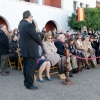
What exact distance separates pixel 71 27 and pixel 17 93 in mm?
18399

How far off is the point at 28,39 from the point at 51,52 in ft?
5.31

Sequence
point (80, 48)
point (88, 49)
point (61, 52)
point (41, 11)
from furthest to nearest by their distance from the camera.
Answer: point (41, 11), point (88, 49), point (80, 48), point (61, 52)

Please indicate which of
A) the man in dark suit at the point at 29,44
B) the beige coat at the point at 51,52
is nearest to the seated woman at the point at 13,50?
the beige coat at the point at 51,52

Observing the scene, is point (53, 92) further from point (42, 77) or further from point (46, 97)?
point (42, 77)

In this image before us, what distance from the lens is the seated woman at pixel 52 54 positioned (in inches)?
248

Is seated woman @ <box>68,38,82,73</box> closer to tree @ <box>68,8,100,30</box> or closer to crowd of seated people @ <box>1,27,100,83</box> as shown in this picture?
crowd of seated people @ <box>1,27,100,83</box>

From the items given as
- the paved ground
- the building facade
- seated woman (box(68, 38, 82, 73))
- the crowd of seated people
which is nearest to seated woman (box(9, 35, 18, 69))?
the crowd of seated people

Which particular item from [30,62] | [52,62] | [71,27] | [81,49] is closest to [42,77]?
[52,62]

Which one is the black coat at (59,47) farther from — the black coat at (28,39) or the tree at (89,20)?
the tree at (89,20)

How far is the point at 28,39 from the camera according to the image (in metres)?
4.96

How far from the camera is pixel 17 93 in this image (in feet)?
15.8

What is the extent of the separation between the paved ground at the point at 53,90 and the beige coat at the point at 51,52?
0.59 m

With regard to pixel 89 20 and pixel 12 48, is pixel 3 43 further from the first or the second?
pixel 89 20

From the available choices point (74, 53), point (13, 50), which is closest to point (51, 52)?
point (74, 53)
